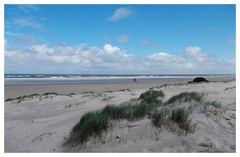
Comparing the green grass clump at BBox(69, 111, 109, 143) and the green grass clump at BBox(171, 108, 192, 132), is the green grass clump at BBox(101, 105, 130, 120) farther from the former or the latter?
the green grass clump at BBox(171, 108, 192, 132)

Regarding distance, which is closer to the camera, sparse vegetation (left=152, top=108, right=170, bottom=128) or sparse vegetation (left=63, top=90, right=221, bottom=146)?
sparse vegetation (left=63, top=90, right=221, bottom=146)

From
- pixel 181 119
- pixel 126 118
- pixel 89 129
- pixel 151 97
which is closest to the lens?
pixel 89 129

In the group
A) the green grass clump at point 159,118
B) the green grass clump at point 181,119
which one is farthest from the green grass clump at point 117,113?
the green grass clump at point 181,119

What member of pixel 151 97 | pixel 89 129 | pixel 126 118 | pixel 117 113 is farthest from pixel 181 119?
pixel 151 97

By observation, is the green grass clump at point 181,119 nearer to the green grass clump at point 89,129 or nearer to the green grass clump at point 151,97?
the green grass clump at point 89,129

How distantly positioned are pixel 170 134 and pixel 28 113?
24.2ft

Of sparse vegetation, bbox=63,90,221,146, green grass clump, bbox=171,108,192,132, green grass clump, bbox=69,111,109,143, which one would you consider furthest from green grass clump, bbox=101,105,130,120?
green grass clump, bbox=171,108,192,132

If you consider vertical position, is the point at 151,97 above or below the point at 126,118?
above

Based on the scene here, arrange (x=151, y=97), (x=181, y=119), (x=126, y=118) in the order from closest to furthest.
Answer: (x=181, y=119)
(x=126, y=118)
(x=151, y=97)

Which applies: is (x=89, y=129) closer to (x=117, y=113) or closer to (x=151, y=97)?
(x=117, y=113)

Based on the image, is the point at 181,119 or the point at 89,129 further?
the point at 181,119

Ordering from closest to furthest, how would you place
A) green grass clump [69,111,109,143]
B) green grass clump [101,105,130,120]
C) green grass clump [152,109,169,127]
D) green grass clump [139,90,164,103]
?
green grass clump [69,111,109,143], green grass clump [152,109,169,127], green grass clump [101,105,130,120], green grass clump [139,90,164,103]
